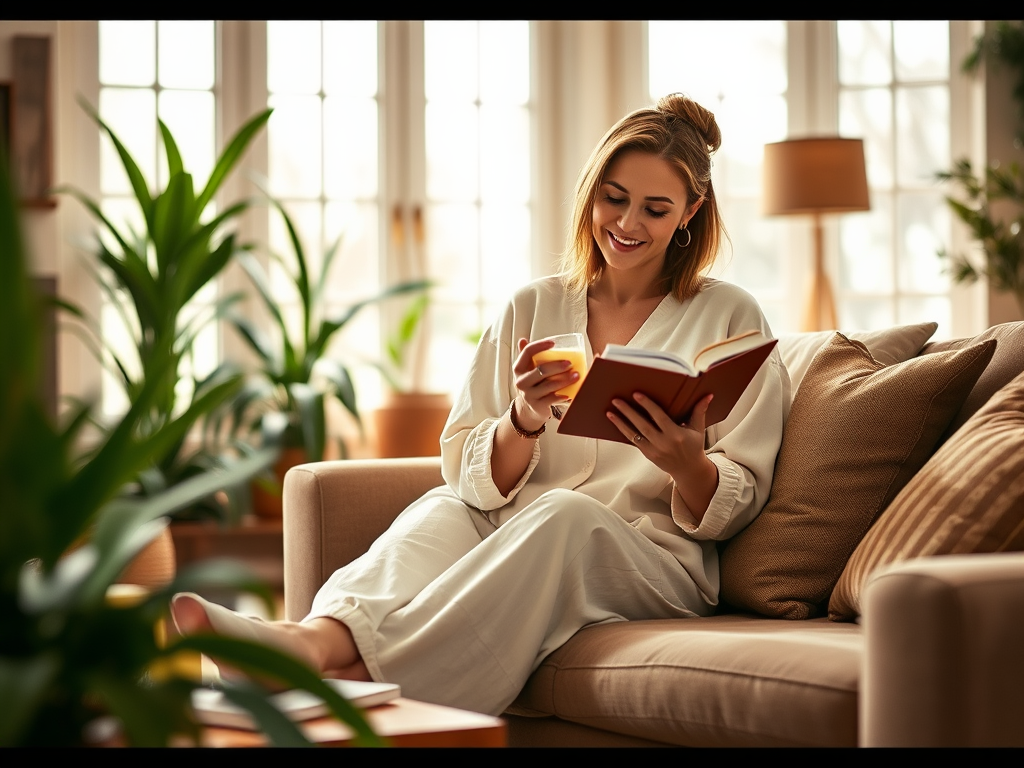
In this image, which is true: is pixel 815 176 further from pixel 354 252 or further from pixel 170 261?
pixel 170 261

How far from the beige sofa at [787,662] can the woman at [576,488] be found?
0.31ft

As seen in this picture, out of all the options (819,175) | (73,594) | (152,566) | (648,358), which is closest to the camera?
(73,594)

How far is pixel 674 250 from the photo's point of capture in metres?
2.37

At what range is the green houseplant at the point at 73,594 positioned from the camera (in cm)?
74

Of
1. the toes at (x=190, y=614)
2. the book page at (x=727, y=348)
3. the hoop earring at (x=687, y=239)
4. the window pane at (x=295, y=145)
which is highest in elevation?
the window pane at (x=295, y=145)

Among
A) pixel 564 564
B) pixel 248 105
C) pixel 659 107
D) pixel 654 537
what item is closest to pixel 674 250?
pixel 659 107

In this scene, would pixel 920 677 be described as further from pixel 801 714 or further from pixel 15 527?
pixel 15 527

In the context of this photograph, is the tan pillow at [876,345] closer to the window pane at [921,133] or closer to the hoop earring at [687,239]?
the hoop earring at [687,239]

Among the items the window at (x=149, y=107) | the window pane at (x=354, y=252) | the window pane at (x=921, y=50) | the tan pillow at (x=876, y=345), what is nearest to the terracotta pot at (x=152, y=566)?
the window at (x=149, y=107)

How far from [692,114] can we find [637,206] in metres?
0.25

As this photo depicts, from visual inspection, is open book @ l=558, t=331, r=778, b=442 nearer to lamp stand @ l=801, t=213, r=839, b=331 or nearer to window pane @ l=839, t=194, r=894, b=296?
lamp stand @ l=801, t=213, r=839, b=331

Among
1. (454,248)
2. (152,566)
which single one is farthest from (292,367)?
(454,248)

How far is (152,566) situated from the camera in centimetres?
344

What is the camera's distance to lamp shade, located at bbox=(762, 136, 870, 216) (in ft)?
13.4
